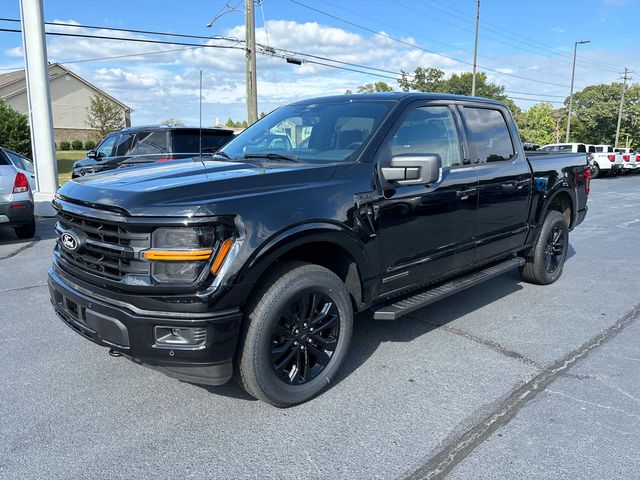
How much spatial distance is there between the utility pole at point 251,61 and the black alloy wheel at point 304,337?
18.1 metres

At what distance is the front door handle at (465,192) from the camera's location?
4.05 metres

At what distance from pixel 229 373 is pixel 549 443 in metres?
1.77

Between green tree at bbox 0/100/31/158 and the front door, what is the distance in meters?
27.6

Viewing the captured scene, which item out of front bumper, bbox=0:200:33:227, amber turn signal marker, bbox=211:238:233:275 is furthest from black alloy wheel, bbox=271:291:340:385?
front bumper, bbox=0:200:33:227

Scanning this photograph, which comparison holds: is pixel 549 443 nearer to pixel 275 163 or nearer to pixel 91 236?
pixel 275 163

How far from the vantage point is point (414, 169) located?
3.24 metres

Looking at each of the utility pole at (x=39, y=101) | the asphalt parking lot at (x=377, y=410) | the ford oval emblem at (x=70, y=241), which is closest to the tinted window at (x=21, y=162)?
the utility pole at (x=39, y=101)

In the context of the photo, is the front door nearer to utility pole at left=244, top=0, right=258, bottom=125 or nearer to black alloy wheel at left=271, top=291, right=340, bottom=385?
black alloy wheel at left=271, top=291, right=340, bottom=385

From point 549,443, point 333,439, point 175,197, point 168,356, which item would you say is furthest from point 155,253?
point 549,443

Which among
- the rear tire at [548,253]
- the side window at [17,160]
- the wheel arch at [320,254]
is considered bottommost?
the rear tire at [548,253]

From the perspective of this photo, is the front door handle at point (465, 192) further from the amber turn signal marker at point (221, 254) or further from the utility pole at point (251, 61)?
the utility pole at point (251, 61)

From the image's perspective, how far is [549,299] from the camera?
5.25 metres

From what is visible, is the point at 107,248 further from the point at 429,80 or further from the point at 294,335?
the point at 429,80

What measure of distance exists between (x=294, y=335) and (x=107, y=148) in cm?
1000
